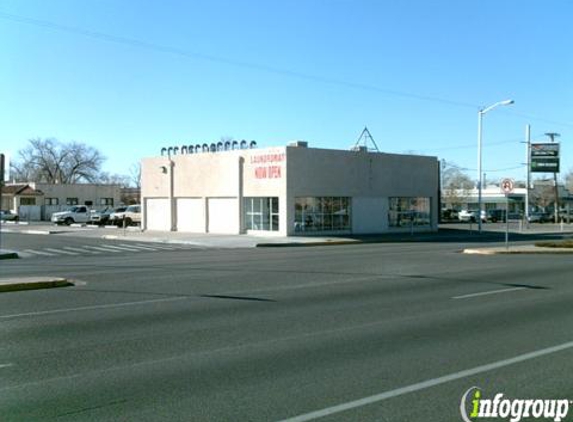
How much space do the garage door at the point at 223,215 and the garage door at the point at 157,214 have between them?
5140 millimetres

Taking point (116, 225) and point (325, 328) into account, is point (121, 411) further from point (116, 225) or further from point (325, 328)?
point (116, 225)

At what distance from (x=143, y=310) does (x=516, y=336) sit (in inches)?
245

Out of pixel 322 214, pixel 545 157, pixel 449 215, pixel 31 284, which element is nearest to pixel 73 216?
pixel 322 214

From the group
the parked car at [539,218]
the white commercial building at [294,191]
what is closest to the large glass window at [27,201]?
the white commercial building at [294,191]

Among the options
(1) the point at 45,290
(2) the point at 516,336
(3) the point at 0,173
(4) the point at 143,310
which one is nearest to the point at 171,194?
(3) the point at 0,173

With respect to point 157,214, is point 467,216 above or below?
below

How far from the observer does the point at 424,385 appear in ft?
21.3

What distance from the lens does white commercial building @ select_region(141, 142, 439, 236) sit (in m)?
38.8

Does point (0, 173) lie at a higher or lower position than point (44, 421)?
higher

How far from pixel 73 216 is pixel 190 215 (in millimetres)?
22213

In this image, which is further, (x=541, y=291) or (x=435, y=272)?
(x=435, y=272)

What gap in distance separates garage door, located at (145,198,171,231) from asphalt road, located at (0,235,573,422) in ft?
105

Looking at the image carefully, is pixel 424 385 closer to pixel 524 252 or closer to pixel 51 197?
pixel 524 252

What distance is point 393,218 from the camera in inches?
1730
